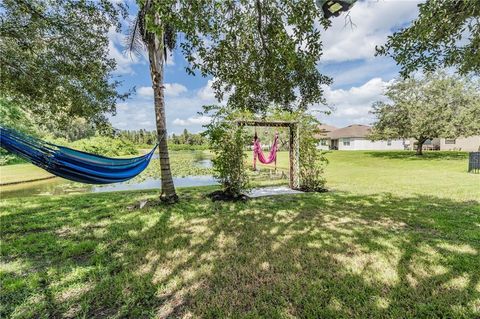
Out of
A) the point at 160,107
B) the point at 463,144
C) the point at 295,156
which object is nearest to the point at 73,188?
the point at 160,107

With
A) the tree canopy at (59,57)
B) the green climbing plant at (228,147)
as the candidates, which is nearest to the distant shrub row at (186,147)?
the tree canopy at (59,57)

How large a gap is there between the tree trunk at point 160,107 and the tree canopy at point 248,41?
1351 millimetres

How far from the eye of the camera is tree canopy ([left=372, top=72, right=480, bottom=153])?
16359mm

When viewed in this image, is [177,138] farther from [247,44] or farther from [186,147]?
[247,44]

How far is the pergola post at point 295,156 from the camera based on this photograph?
6.89m

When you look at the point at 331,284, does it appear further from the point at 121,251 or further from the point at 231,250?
the point at 121,251

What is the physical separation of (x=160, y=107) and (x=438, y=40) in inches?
188

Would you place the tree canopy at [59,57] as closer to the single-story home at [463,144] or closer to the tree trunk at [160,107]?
the tree trunk at [160,107]

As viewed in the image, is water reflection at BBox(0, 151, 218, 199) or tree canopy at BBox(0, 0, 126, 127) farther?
water reflection at BBox(0, 151, 218, 199)

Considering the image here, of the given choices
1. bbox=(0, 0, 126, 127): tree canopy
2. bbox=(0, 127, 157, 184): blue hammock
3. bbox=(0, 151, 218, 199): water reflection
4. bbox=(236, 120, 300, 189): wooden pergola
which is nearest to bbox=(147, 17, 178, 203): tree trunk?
bbox=(0, 0, 126, 127): tree canopy

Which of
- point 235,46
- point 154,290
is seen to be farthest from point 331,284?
point 235,46

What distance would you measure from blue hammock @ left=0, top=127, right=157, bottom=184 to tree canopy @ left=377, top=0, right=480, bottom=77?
4.20m

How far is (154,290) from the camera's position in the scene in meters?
2.12

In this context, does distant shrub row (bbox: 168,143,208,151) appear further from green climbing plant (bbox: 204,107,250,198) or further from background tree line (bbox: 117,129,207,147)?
green climbing plant (bbox: 204,107,250,198)
